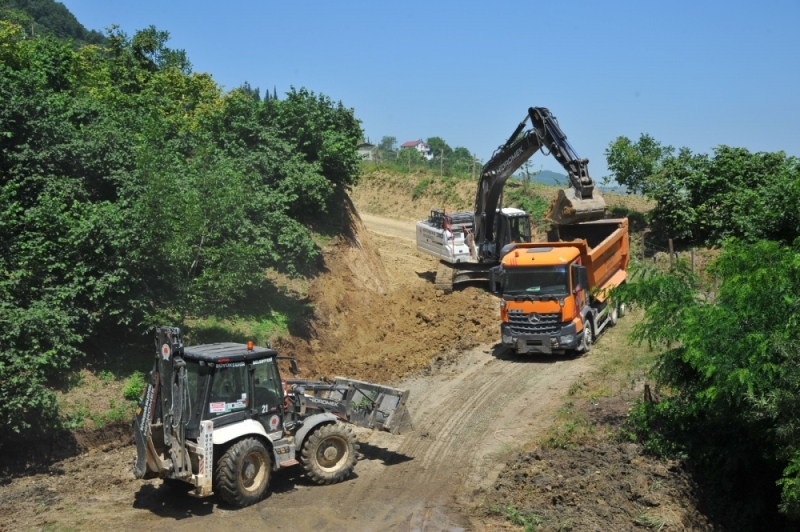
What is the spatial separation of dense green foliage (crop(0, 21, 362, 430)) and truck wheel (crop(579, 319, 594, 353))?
302 inches

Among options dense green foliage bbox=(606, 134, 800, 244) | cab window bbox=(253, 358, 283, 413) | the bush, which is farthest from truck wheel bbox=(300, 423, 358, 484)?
dense green foliage bbox=(606, 134, 800, 244)

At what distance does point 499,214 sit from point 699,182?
30.6 ft

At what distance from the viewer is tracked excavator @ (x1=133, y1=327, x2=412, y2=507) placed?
10766 mm

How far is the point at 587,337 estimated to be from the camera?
19.4 metres

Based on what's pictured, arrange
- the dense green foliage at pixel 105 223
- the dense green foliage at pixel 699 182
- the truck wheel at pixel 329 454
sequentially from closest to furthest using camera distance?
the truck wheel at pixel 329 454 < the dense green foliage at pixel 105 223 < the dense green foliage at pixel 699 182

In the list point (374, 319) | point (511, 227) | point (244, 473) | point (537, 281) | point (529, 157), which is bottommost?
point (244, 473)

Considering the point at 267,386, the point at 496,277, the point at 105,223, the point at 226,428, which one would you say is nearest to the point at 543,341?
the point at 496,277

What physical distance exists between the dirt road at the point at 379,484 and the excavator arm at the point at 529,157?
16.0 ft

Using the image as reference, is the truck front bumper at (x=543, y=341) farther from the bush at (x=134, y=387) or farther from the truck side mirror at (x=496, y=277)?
the bush at (x=134, y=387)

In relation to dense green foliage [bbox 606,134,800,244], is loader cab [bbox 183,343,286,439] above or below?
below

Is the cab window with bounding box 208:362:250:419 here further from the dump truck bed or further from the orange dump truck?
the dump truck bed

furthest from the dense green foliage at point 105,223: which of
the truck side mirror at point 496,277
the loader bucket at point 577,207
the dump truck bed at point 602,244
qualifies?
the dump truck bed at point 602,244

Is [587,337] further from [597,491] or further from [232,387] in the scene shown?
[232,387]

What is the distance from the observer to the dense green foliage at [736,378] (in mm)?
10883
